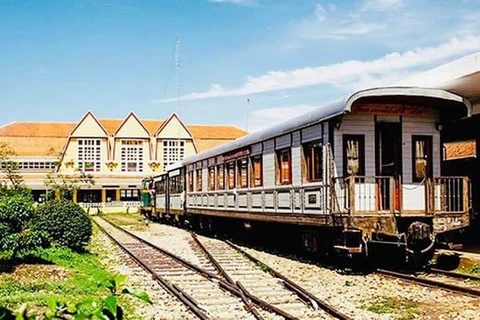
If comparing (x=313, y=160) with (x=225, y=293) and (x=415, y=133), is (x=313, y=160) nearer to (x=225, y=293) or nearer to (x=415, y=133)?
(x=415, y=133)

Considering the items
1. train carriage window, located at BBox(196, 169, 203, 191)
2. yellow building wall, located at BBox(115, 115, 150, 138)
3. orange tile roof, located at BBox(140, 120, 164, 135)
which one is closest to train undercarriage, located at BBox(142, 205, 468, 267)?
train carriage window, located at BBox(196, 169, 203, 191)

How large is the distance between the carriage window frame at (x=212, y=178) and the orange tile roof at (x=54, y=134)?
4682 centimetres

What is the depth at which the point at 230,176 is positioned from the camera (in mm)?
20344

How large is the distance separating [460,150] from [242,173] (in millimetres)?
7815

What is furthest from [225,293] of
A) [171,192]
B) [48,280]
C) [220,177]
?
[171,192]

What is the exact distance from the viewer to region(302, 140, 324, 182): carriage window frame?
13354mm

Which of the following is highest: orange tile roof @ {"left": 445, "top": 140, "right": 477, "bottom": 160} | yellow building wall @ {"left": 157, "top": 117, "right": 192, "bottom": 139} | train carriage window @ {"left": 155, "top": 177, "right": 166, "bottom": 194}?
yellow building wall @ {"left": 157, "top": 117, "right": 192, "bottom": 139}

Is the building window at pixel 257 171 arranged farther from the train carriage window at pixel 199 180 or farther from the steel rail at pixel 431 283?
the train carriage window at pixel 199 180

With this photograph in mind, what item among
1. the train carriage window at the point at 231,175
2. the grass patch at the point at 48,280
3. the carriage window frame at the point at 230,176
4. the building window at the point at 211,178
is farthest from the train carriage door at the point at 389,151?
the building window at the point at 211,178

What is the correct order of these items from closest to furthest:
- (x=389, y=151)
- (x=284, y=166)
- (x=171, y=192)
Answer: (x=389, y=151)
(x=284, y=166)
(x=171, y=192)

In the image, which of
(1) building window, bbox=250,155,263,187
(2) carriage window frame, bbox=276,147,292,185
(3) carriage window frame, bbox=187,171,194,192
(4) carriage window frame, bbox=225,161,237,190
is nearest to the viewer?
(2) carriage window frame, bbox=276,147,292,185

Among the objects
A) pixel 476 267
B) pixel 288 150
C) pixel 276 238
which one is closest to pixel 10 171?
pixel 276 238

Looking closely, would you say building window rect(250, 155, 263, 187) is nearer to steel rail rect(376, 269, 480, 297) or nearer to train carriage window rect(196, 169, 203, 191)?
steel rail rect(376, 269, 480, 297)

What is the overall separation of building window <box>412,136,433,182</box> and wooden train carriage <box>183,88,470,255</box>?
0.02m
